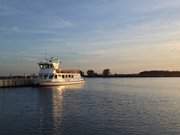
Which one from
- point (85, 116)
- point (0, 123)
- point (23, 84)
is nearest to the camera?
point (0, 123)

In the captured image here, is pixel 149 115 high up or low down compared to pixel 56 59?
down

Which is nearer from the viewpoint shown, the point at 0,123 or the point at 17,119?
the point at 0,123

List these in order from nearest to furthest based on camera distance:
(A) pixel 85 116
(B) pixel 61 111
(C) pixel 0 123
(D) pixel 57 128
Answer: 1. (D) pixel 57 128
2. (C) pixel 0 123
3. (A) pixel 85 116
4. (B) pixel 61 111

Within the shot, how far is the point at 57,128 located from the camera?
87.3 ft

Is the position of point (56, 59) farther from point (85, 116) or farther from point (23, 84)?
point (85, 116)

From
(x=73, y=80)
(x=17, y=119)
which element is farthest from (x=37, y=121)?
(x=73, y=80)

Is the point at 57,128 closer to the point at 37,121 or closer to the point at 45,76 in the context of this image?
the point at 37,121

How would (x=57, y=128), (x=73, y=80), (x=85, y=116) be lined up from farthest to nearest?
(x=73, y=80), (x=85, y=116), (x=57, y=128)

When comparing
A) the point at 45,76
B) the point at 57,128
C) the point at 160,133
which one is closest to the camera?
the point at 160,133

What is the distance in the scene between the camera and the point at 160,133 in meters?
25.0

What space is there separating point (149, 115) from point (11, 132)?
1540 cm

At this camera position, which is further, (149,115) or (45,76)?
(45,76)

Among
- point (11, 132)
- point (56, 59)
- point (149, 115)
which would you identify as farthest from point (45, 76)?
point (11, 132)

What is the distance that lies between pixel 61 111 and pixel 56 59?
54791mm
